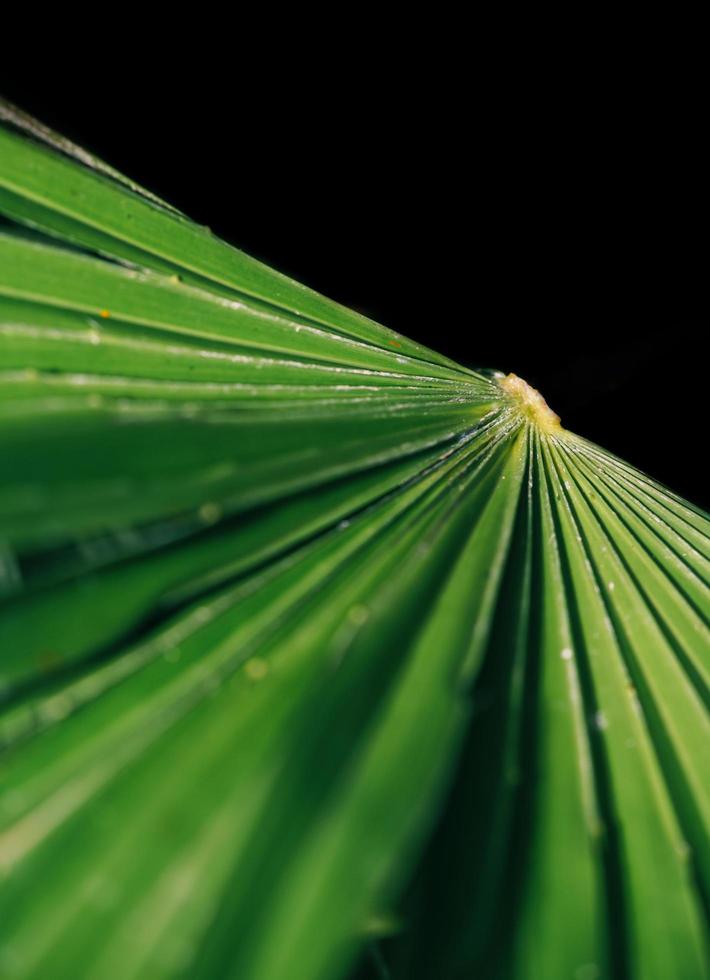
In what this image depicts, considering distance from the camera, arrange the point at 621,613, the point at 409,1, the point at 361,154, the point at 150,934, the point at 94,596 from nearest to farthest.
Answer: the point at 150,934 < the point at 94,596 < the point at 621,613 < the point at 409,1 < the point at 361,154

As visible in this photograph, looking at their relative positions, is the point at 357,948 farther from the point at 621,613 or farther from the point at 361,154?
the point at 361,154

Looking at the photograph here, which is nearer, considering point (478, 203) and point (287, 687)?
point (287, 687)

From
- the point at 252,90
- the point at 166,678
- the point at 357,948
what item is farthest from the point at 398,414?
the point at 252,90

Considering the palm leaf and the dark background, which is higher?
the dark background

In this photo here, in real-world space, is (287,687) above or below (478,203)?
below
